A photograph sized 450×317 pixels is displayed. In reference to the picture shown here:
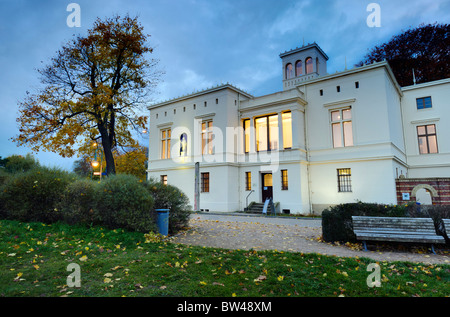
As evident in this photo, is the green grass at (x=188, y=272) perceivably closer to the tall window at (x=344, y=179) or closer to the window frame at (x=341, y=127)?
the tall window at (x=344, y=179)

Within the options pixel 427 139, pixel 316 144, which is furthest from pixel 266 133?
pixel 427 139

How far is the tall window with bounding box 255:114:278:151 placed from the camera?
21.0m

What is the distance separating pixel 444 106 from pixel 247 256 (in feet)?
75.9

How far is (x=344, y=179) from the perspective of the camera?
1798 cm

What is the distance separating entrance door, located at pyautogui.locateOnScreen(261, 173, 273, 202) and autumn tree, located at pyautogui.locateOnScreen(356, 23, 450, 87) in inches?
743

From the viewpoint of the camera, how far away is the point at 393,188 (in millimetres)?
16125

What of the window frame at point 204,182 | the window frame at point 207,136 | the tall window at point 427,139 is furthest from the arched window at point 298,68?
the window frame at point 204,182

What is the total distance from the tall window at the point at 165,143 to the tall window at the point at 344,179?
15.4 m

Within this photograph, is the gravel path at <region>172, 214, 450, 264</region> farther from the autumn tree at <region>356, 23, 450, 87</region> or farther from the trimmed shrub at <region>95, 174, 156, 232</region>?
the autumn tree at <region>356, 23, 450, 87</region>

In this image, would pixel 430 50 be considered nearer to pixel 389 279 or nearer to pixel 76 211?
pixel 389 279

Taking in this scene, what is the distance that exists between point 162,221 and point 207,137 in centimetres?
1434

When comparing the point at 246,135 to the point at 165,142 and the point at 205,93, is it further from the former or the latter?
the point at 165,142
